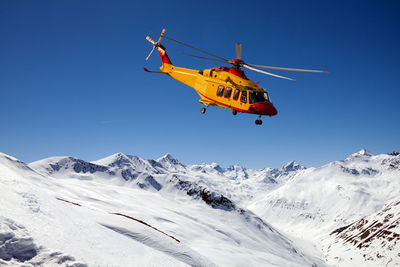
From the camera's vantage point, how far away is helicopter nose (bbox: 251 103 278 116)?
870 inches

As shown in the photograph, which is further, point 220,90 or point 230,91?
point 220,90

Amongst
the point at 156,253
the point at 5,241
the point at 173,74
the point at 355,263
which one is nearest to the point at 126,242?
the point at 156,253

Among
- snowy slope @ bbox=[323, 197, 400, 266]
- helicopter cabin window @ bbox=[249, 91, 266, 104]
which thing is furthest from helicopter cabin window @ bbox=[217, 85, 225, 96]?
snowy slope @ bbox=[323, 197, 400, 266]

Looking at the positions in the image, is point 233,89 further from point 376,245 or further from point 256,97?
point 376,245

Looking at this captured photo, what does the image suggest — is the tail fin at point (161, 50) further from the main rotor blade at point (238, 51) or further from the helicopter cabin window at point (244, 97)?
the helicopter cabin window at point (244, 97)

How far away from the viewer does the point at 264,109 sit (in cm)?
2220

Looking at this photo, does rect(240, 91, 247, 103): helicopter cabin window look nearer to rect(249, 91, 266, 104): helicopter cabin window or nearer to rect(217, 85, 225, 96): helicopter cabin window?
rect(249, 91, 266, 104): helicopter cabin window

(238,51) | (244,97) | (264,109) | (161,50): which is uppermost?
(161,50)


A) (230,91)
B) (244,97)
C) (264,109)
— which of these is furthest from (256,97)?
(230,91)

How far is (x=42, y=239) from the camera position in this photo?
7.09 m

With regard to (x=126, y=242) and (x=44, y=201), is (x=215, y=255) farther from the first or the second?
(x=44, y=201)

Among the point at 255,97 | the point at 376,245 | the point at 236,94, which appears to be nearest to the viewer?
the point at 255,97

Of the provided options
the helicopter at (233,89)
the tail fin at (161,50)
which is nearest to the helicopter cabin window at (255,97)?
the helicopter at (233,89)

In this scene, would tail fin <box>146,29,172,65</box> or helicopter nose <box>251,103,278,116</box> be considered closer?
helicopter nose <box>251,103,278,116</box>
